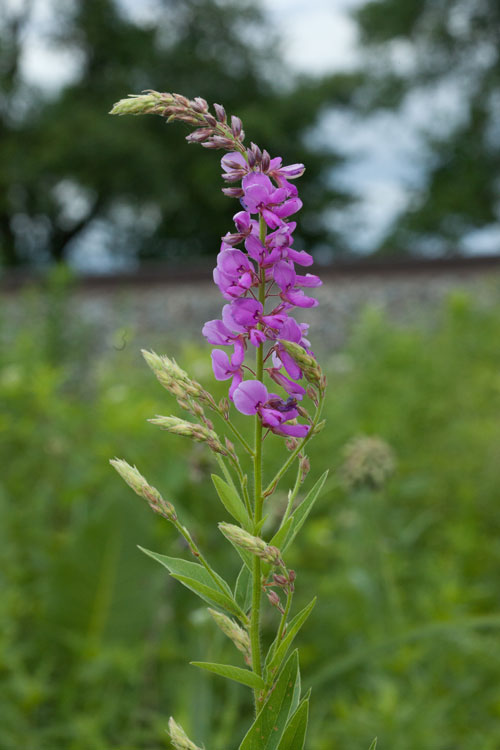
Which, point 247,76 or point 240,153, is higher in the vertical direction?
point 247,76

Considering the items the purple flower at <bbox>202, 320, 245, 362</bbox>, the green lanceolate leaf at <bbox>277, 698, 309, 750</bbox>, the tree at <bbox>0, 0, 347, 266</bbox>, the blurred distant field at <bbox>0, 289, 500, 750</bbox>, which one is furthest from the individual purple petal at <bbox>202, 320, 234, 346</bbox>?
the tree at <bbox>0, 0, 347, 266</bbox>

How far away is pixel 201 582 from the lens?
737 millimetres

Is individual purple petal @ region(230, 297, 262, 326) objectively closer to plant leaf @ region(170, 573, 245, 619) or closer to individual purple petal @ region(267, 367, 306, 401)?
individual purple petal @ region(267, 367, 306, 401)

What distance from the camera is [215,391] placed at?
3.33 metres

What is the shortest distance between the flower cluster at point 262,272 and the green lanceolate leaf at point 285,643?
0.16m

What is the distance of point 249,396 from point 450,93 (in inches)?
920

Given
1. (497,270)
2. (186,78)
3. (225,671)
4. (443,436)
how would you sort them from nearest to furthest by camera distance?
1. (225,671)
2. (443,436)
3. (497,270)
4. (186,78)

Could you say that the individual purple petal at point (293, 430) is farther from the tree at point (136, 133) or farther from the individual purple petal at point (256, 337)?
the tree at point (136, 133)

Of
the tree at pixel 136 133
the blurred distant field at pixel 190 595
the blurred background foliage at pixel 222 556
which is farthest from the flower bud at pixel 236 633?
the tree at pixel 136 133

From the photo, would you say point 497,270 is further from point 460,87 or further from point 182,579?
point 460,87

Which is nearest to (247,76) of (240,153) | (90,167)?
(90,167)

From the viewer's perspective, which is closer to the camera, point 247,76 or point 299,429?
point 299,429

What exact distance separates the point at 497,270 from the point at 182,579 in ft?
33.3

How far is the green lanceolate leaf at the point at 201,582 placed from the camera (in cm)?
69
